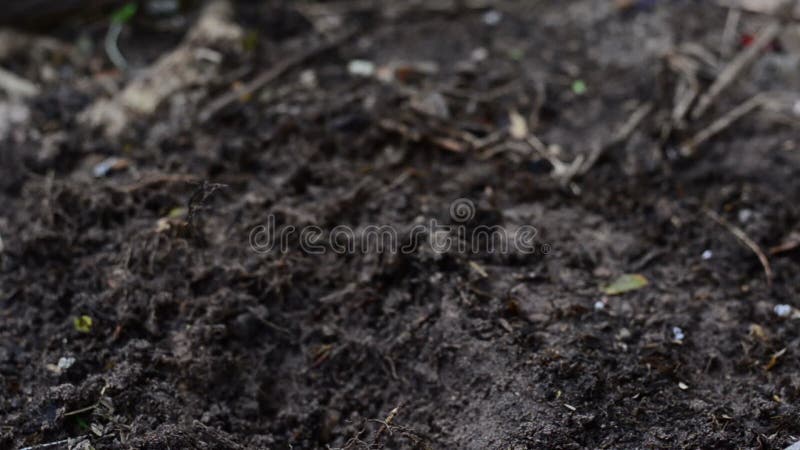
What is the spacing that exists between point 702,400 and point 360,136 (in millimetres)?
1441

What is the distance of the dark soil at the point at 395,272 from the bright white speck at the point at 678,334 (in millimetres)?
14

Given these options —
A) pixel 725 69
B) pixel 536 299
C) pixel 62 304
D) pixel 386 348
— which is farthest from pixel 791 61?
pixel 62 304

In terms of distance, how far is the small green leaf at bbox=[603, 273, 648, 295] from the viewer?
2293mm

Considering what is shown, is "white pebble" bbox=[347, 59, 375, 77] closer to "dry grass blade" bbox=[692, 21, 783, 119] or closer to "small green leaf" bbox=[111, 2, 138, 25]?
"small green leaf" bbox=[111, 2, 138, 25]

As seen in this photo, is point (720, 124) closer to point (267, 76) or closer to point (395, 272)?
point (395, 272)

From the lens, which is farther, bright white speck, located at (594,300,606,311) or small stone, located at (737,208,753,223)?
small stone, located at (737,208,753,223)

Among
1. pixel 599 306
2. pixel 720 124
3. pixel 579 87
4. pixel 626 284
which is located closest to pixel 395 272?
pixel 599 306

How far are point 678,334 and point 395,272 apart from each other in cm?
83

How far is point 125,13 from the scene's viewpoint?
3.46 metres

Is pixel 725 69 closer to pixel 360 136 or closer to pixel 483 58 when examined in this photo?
pixel 483 58

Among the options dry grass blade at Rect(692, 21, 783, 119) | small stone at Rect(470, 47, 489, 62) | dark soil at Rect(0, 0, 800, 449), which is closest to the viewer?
dark soil at Rect(0, 0, 800, 449)

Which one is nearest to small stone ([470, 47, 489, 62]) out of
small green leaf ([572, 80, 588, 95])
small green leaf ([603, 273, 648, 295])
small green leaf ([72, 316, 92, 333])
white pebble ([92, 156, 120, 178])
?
small green leaf ([572, 80, 588, 95])

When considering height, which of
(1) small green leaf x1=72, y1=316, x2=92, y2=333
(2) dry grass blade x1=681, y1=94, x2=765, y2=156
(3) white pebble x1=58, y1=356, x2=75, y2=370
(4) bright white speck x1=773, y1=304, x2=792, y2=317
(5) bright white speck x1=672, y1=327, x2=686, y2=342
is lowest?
(4) bright white speck x1=773, y1=304, x2=792, y2=317

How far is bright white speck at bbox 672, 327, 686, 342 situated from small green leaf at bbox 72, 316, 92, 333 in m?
1.63
